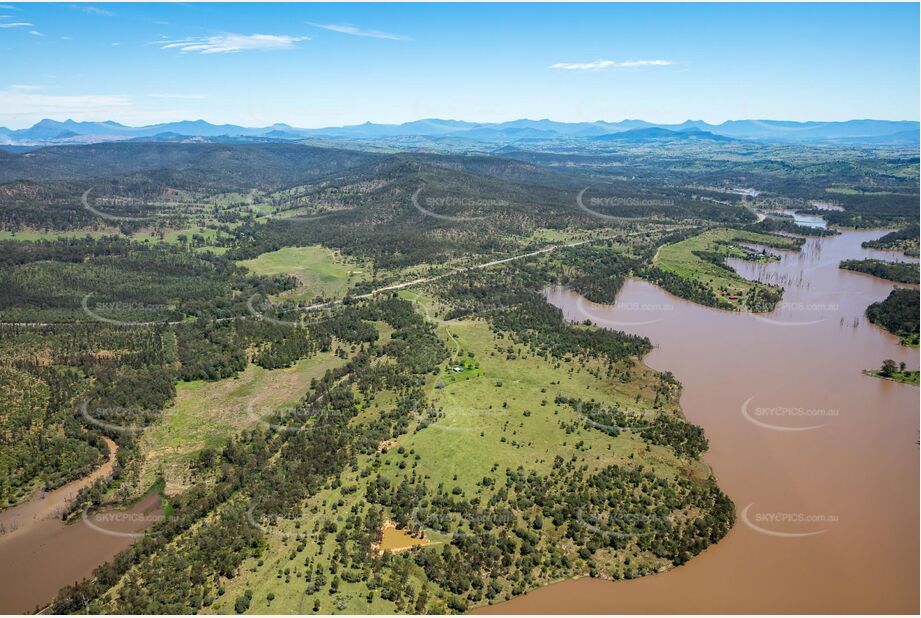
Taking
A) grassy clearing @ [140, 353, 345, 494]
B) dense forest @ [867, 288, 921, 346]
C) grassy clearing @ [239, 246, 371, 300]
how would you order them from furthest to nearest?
1. grassy clearing @ [239, 246, 371, 300]
2. dense forest @ [867, 288, 921, 346]
3. grassy clearing @ [140, 353, 345, 494]

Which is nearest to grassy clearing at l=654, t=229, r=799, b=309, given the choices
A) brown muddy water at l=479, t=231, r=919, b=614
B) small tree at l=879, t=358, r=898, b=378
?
brown muddy water at l=479, t=231, r=919, b=614

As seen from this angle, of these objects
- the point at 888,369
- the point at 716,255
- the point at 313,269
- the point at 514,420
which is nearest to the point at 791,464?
the point at 514,420

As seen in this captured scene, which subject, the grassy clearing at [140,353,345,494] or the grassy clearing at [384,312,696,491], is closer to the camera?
the grassy clearing at [384,312,696,491]

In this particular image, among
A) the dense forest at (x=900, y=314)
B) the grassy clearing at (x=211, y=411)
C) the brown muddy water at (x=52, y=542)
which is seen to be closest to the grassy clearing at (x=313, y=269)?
the grassy clearing at (x=211, y=411)

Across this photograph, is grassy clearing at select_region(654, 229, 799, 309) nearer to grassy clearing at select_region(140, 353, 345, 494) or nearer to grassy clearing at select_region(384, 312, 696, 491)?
grassy clearing at select_region(384, 312, 696, 491)

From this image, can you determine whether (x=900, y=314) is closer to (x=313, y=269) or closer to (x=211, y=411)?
(x=211, y=411)

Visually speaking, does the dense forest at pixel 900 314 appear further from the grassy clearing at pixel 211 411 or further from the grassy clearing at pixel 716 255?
the grassy clearing at pixel 211 411
